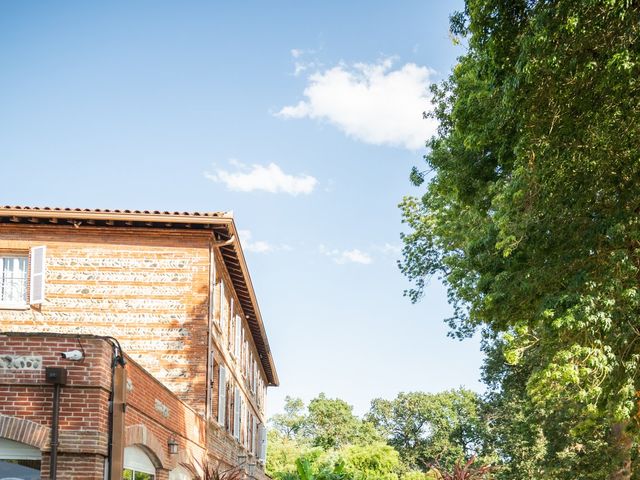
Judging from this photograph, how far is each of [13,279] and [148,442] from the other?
724 centimetres

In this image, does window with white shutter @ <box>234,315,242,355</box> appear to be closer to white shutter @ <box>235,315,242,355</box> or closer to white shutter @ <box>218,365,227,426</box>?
white shutter @ <box>235,315,242,355</box>

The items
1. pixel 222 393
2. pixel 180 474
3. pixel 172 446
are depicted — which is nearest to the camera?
pixel 172 446

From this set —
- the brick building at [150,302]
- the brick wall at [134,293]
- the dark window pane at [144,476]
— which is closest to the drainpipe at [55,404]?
the brick building at [150,302]

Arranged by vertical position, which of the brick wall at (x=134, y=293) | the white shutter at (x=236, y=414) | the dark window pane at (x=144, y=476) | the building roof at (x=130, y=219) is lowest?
the dark window pane at (x=144, y=476)

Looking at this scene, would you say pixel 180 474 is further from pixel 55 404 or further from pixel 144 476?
pixel 55 404

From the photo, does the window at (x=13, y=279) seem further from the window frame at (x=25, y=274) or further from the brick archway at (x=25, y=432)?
the brick archway at (x=25, y=432)

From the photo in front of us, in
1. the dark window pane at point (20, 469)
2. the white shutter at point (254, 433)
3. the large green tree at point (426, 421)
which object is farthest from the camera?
the large green tree at point (426, 421)

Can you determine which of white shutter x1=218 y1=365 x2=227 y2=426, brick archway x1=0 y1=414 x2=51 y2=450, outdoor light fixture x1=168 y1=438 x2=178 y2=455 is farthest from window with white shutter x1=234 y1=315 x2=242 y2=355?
brick archway x1=0 y1=414 x2=51 y2=450

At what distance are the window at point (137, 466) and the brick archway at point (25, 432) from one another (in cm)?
203

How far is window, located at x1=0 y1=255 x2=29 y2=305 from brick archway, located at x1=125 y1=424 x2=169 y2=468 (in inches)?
233

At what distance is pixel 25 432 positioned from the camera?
10.6m

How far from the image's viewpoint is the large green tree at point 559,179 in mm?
11742

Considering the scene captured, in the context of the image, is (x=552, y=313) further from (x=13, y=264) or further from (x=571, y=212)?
(x=13, y=264)

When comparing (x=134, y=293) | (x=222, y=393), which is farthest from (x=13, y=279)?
(x=222, y=393)
